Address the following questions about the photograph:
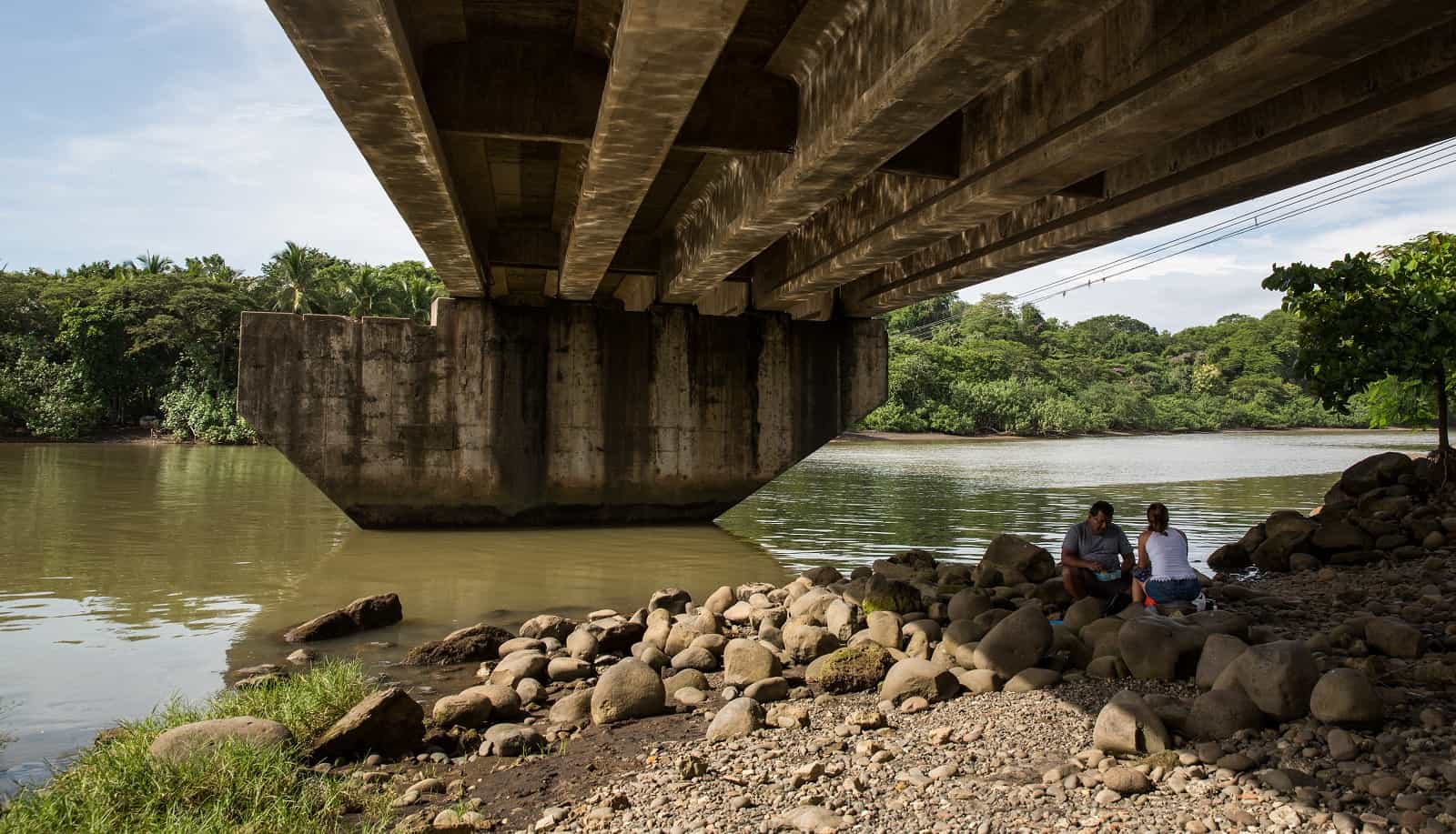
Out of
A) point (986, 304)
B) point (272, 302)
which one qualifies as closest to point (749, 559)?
point (272, 302)

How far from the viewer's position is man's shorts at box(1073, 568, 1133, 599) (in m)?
8.78

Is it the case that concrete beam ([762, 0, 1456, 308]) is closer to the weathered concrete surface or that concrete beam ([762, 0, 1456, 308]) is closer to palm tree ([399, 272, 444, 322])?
the weathered concrete surface

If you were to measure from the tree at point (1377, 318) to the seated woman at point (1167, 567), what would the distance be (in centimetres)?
674

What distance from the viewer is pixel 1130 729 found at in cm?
527

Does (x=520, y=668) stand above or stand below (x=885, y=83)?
below

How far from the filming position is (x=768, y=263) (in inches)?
622

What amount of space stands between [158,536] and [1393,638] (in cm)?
1601

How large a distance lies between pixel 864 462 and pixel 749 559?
1024 inches

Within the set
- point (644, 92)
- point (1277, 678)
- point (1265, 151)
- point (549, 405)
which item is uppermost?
point (644, 92)

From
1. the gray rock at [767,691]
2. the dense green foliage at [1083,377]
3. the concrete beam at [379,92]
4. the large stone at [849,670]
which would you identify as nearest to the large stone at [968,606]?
the large stone at [849,670]

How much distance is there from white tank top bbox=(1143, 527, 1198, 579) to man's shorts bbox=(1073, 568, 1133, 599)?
48cm

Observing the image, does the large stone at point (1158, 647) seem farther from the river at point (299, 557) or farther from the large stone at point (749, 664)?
the river at point (299, 557)

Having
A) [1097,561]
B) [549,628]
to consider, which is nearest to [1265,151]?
[1097,561]

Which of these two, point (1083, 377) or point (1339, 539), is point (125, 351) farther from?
point (1083, 377)
